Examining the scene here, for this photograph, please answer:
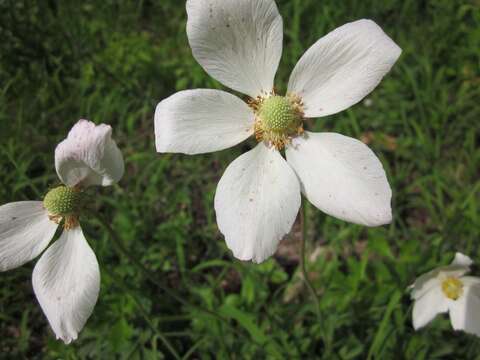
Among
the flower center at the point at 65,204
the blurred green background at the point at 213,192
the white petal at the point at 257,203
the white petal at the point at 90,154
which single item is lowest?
the blurred green background at the point at 213,192

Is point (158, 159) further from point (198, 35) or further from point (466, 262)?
point (466, 262)

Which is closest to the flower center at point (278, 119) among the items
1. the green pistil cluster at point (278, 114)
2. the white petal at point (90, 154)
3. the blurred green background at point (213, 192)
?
the green pistil cluster at point (278, 114)

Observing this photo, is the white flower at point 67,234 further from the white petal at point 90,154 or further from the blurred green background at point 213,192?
the blurred green background at point 213,192

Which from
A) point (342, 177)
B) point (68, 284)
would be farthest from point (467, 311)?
point (68, 284)

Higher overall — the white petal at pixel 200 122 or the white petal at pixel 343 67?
the white petal at pixel 343 67

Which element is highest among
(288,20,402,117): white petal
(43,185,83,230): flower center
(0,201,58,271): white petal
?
(288,20,402,117): white petal

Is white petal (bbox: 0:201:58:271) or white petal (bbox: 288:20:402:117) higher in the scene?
white petal (bbox: 288:20:402:117)

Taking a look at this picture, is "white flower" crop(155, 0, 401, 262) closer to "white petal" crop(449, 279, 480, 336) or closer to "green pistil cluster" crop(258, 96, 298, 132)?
"green pistil cluster" crop(258, 96, 298, 132)

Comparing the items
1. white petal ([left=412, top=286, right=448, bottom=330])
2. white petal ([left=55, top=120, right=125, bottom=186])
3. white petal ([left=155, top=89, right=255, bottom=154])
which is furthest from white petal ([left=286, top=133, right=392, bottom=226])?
white petal ([left=412, top=286, right=448, bottom=330])
